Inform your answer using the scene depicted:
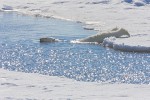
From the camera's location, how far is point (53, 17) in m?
58.7

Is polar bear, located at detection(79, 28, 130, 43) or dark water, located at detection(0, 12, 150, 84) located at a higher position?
polar bear, located at detection(79, 28, 130, 43)

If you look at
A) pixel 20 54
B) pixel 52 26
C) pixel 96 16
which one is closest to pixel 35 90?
pixel 20 54

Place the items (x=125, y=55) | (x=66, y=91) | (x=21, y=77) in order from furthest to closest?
1. (x=125, y=55)
2. (x=21, y=77)
3. (x=66, y=91)

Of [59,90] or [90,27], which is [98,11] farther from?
[59,90]

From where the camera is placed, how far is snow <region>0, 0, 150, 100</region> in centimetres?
1439

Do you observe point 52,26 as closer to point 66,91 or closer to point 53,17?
point 53,17

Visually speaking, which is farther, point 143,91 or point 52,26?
point 52,26

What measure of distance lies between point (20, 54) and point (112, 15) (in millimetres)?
29503

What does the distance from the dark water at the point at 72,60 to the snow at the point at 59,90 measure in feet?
14.8

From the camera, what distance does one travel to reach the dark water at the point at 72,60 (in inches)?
891

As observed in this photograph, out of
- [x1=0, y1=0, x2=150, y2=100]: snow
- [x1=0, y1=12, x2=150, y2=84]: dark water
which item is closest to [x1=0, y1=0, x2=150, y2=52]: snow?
[x1=0, y1=0, x2=150, y2=100]: snow

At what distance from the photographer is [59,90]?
15.2 m

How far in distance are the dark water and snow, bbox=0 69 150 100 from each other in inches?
177

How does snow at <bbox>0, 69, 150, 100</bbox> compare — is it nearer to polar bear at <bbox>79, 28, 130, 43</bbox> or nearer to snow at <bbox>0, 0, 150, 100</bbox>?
snow at <bbox>0, 0, 150, 100</bbox>
